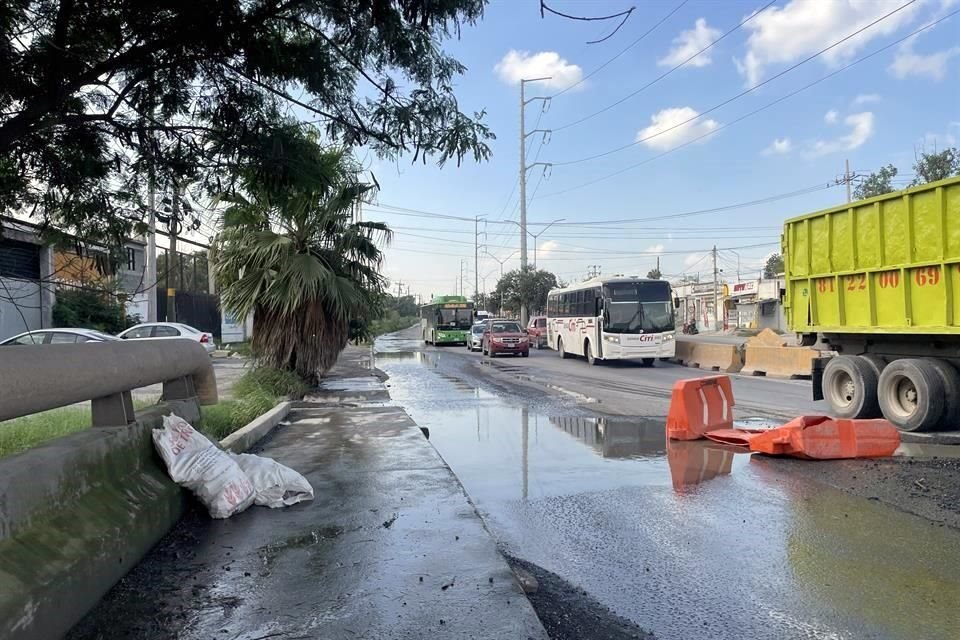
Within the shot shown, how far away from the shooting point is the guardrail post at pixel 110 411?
427 cm

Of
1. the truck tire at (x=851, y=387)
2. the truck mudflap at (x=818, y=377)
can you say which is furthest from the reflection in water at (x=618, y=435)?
the truck mudflap at (x=818, y=377)

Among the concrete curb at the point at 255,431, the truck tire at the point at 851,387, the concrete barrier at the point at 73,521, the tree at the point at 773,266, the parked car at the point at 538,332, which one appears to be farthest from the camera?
the tree at the point at 773,266

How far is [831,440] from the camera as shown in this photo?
7961 millimetres

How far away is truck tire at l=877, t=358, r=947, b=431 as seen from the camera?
9.35m

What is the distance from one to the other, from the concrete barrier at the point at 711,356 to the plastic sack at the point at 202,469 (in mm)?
20079

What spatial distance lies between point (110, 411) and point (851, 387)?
10734 mm

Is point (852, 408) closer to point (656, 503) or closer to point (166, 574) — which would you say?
point (656, 503)

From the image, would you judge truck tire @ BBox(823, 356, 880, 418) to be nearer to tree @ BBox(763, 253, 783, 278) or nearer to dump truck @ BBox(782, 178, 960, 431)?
dump truck @ BBox(782, 178, 960, 431)

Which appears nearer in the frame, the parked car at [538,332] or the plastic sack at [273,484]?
the plastic sack at [273,484]

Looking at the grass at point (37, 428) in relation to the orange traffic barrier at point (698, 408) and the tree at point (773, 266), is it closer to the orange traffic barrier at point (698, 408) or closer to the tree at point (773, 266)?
the orange traffic barrier at point (698, 408)

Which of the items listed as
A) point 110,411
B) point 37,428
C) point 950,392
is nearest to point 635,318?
point 950,392

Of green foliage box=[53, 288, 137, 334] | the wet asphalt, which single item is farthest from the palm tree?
green foliage box=[53, 288, 137, 334]

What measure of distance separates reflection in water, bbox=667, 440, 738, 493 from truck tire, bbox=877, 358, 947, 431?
3040 millimetres

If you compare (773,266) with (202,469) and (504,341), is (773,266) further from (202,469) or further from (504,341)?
(202,469)
